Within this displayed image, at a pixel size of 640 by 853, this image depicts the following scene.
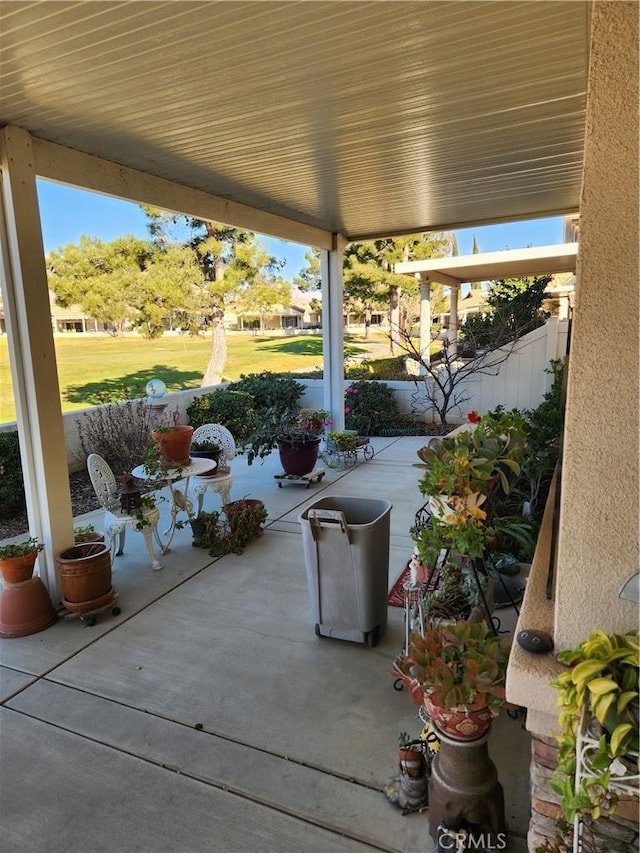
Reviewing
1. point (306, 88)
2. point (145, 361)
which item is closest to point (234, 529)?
point (306, 88)

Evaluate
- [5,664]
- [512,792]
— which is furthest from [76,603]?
[512,792]

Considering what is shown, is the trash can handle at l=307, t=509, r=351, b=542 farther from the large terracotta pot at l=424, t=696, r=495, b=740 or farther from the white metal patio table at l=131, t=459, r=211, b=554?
the white metal patio table at l=131, t=459, r=211, b=554

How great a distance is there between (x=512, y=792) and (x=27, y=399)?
3.28 m

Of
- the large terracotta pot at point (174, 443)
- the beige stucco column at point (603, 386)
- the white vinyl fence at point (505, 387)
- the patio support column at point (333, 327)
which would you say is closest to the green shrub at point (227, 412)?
the white vinyl fence at point (505, 387)

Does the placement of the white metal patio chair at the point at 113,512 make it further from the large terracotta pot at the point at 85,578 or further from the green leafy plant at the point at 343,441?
the green leafy plant at the point at 343,441

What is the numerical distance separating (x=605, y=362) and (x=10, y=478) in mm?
5524

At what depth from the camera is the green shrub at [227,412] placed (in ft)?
27.5

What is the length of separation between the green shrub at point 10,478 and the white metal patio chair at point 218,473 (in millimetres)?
1764

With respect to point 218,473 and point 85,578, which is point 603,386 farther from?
point 218,473

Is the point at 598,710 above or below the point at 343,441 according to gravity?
above

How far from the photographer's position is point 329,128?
Answer: 11.0 feet

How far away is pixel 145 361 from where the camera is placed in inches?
687

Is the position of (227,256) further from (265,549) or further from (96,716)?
(96,716)

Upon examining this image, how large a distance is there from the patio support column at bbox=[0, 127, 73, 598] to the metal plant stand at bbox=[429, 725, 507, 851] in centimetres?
→ 276
